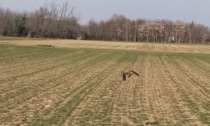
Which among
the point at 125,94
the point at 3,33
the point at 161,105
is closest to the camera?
the point at 161,105

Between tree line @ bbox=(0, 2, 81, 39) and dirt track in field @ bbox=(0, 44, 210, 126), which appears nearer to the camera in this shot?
dirt track in field @ bbox=(0, 44, 210, 126)

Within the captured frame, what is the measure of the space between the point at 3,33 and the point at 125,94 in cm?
15151

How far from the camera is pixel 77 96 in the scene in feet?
56.2

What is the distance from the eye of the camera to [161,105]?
1552 centimetres

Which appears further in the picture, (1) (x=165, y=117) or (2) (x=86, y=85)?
(2) (x=86, y=85)

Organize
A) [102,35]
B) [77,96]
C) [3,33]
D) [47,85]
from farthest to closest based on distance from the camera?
[102,35] < [3,33] < [47,85] < [77,96]

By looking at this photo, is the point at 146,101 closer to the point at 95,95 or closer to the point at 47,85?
the point at 95,95

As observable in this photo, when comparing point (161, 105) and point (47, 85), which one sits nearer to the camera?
point (161, 105)

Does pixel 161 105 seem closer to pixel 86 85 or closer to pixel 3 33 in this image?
pixel 86 85

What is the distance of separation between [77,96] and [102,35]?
179m

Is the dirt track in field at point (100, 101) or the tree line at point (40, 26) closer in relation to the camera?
the dirt track in field at point (100, 101)

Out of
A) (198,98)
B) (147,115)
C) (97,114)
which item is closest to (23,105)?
(97,114)

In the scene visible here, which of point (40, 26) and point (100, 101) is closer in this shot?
point (100, 101)

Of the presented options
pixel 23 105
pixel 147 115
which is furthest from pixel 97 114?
pixel 23 105
